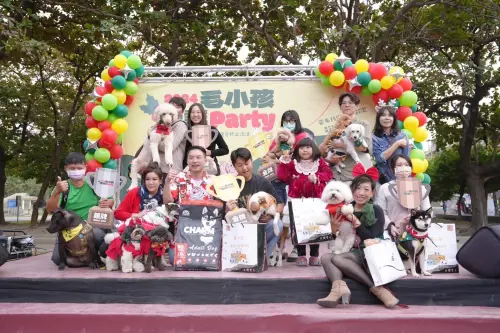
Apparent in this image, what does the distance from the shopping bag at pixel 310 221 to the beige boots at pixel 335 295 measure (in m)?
0.49

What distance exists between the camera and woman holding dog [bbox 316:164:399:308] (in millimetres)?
3305

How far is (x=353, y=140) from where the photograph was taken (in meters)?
4.80

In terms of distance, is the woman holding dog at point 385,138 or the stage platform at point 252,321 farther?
the woman holding dog at point 385,138

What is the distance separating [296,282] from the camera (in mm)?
3508

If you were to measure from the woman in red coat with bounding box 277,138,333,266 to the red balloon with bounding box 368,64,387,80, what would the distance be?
106 inches

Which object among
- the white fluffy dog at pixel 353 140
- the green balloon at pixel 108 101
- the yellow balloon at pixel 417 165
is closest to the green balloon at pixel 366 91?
the yellow balloon at pixel 417 165

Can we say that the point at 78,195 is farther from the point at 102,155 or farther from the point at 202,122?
the point at 102,155

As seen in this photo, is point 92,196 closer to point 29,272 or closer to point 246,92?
point 29,272

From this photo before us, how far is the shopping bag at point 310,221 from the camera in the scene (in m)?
3.70

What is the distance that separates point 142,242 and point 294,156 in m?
1.57

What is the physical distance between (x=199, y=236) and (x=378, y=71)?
385 cm

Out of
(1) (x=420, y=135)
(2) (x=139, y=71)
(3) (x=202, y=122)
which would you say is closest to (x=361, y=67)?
(1) (x=420, y=135)

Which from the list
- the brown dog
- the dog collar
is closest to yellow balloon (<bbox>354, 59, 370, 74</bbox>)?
the dog collar

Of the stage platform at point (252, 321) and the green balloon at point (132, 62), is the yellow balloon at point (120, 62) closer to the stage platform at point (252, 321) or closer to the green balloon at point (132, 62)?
the green balloon at point (132, 62)
